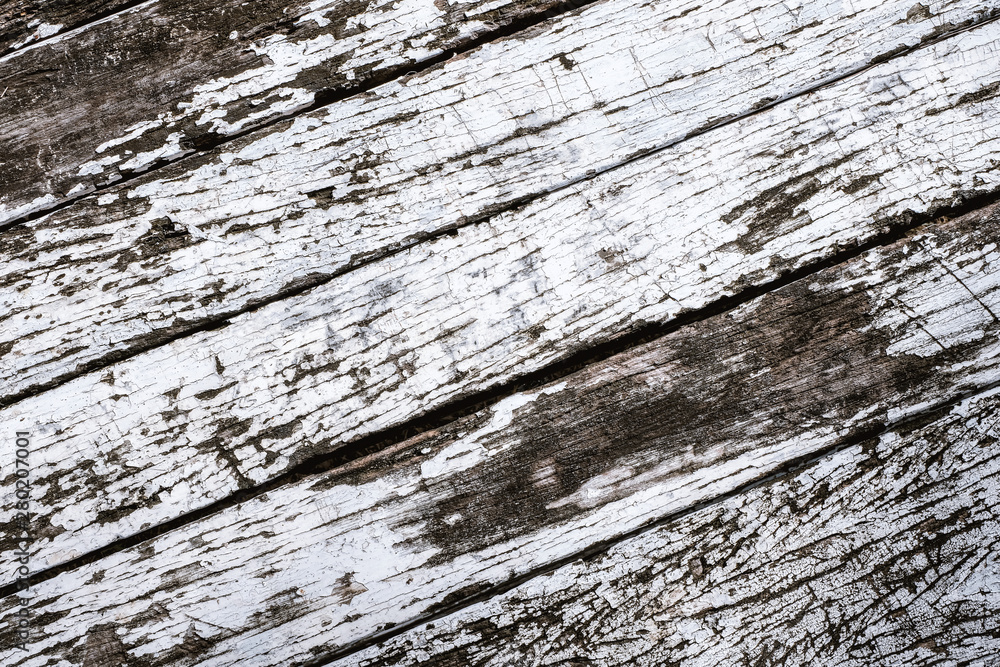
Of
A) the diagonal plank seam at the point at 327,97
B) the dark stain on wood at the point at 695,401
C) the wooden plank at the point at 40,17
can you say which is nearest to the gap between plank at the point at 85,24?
the wooden plank at the point at 40,17

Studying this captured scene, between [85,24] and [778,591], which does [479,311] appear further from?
[85,24]

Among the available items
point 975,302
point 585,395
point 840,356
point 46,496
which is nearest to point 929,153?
point 975,302

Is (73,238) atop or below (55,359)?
atop

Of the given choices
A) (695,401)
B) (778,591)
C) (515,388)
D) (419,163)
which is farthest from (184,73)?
(778,591)

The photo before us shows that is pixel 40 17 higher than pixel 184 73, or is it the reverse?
pixel 40 17

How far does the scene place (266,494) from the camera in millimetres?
1011

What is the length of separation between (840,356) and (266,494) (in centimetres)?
97

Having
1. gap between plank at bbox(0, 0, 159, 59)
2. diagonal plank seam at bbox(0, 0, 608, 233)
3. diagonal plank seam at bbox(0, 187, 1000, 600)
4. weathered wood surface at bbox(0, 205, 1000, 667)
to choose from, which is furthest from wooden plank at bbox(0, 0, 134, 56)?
weathered wood surface at bbox(0, 205, 1000, 667)

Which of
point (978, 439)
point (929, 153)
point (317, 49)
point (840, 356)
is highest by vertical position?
point (317, 49)

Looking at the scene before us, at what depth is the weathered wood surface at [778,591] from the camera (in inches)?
40.1

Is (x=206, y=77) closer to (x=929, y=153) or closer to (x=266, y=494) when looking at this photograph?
(x=266, y=494)

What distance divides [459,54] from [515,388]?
576 mm

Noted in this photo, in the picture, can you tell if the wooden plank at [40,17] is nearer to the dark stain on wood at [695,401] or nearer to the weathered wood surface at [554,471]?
the weathered wood surface at [554,471]

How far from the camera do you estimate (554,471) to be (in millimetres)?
1015
